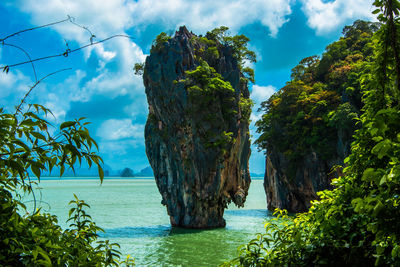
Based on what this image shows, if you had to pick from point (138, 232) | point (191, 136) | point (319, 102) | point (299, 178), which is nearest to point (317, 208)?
point (191, 136)

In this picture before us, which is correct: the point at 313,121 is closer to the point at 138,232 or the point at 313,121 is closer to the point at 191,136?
the point at 191,136

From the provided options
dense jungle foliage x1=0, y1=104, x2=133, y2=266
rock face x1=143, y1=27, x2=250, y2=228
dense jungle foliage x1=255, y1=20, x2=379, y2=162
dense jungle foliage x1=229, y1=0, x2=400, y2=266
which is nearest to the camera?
dense jungle foliage x1=0, y1=104, x2=133, y2=266

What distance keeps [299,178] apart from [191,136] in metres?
13.0

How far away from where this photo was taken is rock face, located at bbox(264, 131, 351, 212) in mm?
26025

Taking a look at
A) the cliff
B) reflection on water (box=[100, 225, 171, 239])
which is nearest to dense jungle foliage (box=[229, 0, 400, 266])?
reflection on water (box=[100, 225, 171, 239])

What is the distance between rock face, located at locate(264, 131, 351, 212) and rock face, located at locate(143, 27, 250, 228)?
7.07m

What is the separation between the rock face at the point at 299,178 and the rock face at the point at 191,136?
23.2 ft

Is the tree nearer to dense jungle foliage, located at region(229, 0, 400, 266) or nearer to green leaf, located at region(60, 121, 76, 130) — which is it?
green leaf, located at region(60, 121, 76, 130)

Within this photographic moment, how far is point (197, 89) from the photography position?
72.8 ft

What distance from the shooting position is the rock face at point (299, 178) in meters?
26.0

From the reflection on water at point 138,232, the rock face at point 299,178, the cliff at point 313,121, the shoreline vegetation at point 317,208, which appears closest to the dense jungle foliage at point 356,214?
the shoreline vegetation at point 317,208

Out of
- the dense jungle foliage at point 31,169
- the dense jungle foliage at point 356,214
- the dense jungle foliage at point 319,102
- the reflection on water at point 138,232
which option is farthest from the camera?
the dense jungle foliage at point 319,102

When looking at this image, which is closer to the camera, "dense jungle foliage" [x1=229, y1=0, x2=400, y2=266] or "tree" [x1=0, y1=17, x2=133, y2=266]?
"tree" [x1=0, y1=17, x2=133, y2=266]

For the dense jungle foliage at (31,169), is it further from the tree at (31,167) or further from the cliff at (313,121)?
the cliff at (313,121)
